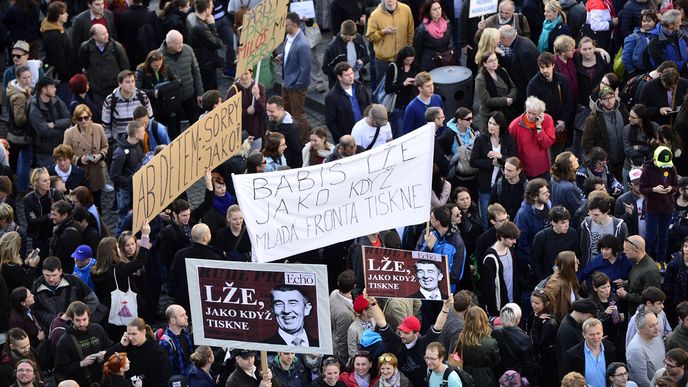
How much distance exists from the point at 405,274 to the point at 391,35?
6908mm

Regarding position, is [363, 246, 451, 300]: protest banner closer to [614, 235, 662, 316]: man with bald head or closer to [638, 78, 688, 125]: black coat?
[614, 235, 662, 316]: man with bald head

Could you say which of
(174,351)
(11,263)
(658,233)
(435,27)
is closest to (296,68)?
(435,27)

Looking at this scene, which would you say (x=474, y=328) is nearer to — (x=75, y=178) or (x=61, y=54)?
(x=75, y=178)

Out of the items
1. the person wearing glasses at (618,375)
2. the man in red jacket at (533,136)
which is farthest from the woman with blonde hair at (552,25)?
the person wearing glasses at (618,375)

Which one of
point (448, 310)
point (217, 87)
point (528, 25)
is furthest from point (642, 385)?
point (217, 87)

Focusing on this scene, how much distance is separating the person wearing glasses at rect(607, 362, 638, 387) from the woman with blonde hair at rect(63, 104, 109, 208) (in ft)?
23.2

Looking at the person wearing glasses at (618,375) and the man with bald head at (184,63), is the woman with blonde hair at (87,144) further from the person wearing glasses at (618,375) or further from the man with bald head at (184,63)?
the person wearing glasses at (618,375)

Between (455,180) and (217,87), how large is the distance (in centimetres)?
559

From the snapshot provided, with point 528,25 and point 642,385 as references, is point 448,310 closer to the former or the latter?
point 642,385

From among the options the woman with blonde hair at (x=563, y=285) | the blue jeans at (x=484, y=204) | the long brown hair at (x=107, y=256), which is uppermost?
the long brown hair at (x=107, y=256)

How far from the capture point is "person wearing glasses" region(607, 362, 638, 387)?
13891 millimetres

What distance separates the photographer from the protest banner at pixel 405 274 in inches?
577

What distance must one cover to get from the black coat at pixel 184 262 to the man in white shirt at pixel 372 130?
2821mm

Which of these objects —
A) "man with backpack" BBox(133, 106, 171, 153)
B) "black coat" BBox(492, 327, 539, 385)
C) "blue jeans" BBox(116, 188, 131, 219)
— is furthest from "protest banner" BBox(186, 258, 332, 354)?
"man with backpack" BBox(133, 106, 171, 153)
